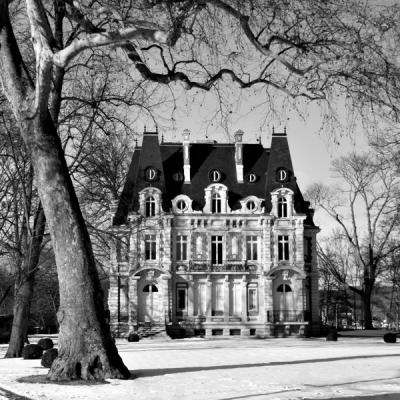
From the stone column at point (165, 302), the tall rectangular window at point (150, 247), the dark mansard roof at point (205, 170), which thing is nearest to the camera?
the stone column at point (165, 302)

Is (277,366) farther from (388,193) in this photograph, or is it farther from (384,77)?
(388,193)

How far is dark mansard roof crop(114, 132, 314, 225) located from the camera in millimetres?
53094

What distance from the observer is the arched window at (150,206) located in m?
52.1

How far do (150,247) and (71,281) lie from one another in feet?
123

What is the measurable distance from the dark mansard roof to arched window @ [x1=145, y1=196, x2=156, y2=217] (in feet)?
2.30

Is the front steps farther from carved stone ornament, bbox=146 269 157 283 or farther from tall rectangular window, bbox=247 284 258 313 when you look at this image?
tall rectangular window, bbox=247 284 258 313

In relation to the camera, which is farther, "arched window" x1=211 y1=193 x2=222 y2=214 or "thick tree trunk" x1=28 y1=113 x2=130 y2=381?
"arched window" x1=211 y1=193 x2=222 y2=214

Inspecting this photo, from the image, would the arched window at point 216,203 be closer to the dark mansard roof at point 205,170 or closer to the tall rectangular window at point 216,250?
the dark mansard roof at point 205,170

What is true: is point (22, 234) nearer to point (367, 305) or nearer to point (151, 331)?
point (151, 331)

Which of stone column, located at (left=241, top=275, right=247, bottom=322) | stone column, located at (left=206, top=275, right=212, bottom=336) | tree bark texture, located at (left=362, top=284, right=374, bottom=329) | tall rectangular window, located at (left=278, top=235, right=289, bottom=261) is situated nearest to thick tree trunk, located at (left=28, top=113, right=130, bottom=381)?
stone column, located at (left=206, top=275, right=212, bottom=336)

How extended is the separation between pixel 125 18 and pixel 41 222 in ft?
43.7

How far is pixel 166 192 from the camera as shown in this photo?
174 feet

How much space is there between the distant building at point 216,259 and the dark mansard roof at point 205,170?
0.10 m

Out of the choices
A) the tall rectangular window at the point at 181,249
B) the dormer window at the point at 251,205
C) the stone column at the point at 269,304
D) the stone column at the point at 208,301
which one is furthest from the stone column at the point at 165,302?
the dormer window at the point at 251,205
